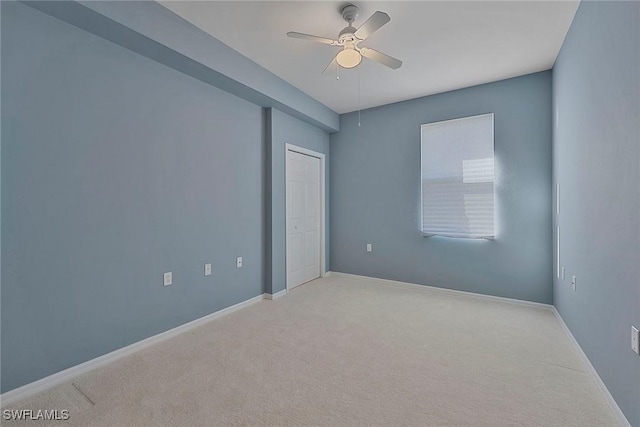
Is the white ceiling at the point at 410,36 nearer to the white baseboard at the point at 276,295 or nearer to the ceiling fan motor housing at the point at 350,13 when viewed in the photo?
the ceiling fan motor housing at the point at 350,13

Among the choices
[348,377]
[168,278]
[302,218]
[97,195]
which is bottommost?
[348,377]

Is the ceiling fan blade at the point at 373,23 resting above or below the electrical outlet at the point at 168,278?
above

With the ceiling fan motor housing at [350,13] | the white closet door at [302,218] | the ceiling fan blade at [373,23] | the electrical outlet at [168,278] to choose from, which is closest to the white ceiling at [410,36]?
the ceiling fan motor housing at [350,13]

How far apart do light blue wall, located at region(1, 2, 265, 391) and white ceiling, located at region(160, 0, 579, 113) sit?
755 millimetres

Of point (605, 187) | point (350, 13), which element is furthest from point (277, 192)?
point (605, 187)

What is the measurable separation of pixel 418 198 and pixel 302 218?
1.72 m

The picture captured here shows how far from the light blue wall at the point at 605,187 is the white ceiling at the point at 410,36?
0.32m

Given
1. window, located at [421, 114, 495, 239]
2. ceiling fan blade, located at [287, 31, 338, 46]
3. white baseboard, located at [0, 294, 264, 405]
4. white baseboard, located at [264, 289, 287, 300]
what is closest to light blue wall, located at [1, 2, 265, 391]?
white baseboard, located at [0, 294, 264, 405]

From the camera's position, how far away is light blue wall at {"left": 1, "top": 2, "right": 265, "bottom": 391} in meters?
1.75

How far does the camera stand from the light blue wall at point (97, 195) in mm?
1749

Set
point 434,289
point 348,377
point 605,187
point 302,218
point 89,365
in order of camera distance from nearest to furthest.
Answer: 1. point 605,187
2. point 348,377
3. point 89,365
4. point 434,289
5. point 302,218

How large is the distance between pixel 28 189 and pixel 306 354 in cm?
221

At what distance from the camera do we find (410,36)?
2.53 meters

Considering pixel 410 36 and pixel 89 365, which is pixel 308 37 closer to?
pixel 410 36
